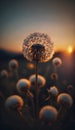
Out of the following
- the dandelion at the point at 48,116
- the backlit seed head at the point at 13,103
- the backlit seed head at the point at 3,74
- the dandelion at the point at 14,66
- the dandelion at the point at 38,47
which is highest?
the dandelion at the point at 38,47

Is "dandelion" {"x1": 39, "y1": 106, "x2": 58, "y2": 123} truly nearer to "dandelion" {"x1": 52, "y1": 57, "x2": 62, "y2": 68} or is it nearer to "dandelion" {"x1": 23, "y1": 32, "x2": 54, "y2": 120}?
"dandelion" {"x1": 23, "y1": 32, "x2": 54, "y2": 120}

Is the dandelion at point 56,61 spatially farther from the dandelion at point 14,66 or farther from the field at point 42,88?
the dandelion at point 14,66

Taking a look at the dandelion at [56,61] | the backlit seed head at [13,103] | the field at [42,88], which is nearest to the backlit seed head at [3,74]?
the field at [42,88]

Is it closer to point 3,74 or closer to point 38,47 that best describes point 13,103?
point 38,47

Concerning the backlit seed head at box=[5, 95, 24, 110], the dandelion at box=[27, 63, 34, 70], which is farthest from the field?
the backlit seed head at box=[5, 95, 24, 110]

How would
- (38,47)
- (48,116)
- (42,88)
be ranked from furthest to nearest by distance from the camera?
(42,88), (38,47), (48,116)

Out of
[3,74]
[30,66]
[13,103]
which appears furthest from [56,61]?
[13,103]

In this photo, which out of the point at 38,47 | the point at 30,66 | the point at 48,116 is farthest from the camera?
the point at 30,66

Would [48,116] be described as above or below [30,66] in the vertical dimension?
below
